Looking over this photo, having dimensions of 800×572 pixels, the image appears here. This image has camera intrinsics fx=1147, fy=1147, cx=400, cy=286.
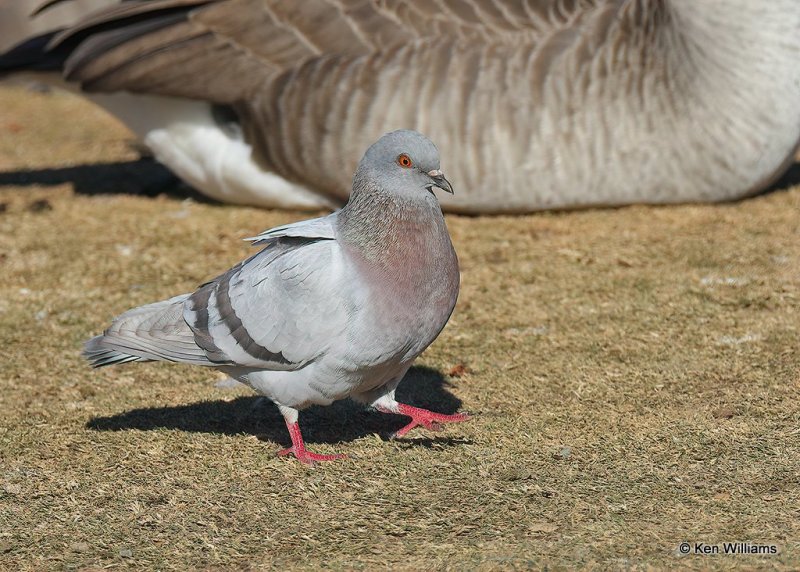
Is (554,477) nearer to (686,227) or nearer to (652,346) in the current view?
(652,346)

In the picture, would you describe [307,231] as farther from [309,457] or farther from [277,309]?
[309,457]

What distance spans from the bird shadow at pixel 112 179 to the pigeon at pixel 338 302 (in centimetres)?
378

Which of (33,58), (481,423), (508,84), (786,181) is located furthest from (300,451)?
(786,181)

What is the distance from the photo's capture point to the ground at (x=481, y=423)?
3451 millimetres

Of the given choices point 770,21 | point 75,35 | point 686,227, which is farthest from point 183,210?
point 770,21

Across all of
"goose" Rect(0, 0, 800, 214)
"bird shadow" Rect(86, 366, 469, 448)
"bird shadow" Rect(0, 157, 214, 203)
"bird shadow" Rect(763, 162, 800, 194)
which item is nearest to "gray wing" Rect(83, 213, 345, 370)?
"bird shadow" Rect(86, 366, 469, 448)

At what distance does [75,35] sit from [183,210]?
131cm

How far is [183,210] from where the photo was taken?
24.3ft

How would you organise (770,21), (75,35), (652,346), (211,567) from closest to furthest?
(211,567)
(652,346)
(770,21)
(75,35)

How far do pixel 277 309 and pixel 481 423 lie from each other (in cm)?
92

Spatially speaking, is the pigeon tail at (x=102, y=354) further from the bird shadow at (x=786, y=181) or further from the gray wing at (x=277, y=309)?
the bird shadow at (x=786, y=181)

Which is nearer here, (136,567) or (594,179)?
(136,567)

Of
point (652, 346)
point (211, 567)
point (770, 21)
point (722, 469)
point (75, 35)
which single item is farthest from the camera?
point (75, 35)

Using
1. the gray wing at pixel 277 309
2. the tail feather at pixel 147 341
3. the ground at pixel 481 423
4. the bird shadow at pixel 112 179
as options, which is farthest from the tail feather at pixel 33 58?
the gray wing at pixel 277 309
